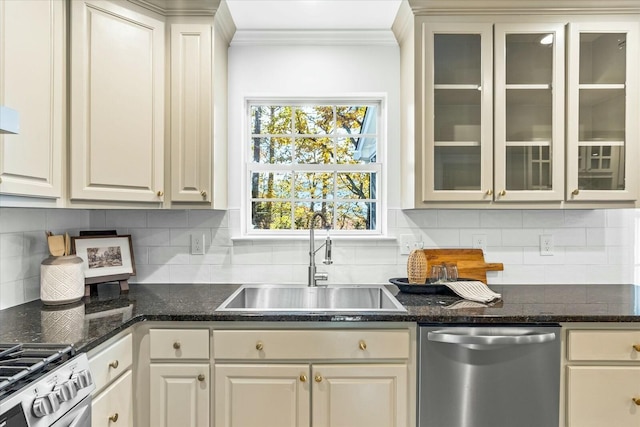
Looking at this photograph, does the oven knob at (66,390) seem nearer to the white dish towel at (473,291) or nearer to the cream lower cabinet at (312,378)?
the cream lower cabinet at (312,378)

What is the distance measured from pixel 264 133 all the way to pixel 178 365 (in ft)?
4.78

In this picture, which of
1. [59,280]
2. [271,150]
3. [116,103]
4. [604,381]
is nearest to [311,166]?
[271,150]

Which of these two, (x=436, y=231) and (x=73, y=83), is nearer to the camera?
(x=73, y=83)

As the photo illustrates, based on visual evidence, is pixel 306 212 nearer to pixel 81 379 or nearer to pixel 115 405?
pixel 115 405

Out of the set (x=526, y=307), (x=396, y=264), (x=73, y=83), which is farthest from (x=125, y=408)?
(x=526, y=307)

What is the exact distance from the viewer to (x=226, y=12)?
6.74ft

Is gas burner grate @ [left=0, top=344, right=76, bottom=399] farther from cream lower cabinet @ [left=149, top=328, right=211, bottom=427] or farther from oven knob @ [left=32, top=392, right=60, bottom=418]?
cream lower cabinet @ [left=149, top=328, right=211, bottom=427]

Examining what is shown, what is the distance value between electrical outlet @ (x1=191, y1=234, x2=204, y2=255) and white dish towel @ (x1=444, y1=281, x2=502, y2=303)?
1.43 meters

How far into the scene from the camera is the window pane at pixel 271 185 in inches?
96.3

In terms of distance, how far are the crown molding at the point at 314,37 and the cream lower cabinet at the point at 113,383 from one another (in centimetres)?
179

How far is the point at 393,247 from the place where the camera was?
231 cm

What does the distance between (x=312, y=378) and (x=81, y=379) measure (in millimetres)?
857

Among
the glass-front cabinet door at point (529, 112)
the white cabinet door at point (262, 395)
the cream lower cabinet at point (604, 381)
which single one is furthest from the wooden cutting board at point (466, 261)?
the white cabinet door at point (262, 395)

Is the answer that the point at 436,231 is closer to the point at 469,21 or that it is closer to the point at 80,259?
the point at 469,21
